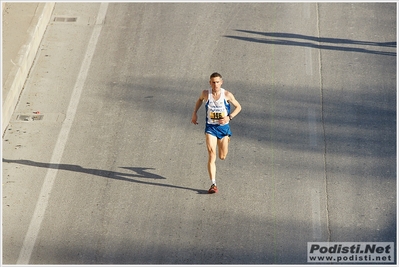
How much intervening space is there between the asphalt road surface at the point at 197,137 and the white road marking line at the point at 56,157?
26 mm

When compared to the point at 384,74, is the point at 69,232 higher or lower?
lower

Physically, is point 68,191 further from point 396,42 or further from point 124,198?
point 396,42

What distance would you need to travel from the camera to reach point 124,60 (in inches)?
621

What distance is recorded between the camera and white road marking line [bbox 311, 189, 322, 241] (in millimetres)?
11289

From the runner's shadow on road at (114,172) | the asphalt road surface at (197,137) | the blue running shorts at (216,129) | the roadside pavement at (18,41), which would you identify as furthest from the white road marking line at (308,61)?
the roadside pavement at (18,41)

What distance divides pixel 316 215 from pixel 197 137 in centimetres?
267

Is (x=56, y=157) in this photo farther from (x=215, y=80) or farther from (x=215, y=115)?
(x=215, y=80)

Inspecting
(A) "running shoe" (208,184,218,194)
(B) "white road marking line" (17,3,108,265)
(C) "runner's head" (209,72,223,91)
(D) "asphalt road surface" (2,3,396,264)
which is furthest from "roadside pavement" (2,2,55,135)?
(C) "runner's head" (209,72,223,91)

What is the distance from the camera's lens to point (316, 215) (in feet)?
38.3

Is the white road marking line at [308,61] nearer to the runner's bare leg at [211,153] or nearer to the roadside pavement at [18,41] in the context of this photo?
the runner's bare leg at [211,153]

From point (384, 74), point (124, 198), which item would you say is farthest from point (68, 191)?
point (384, 74)

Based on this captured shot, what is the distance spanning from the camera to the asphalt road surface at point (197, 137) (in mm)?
11375

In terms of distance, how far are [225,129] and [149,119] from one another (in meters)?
2.42

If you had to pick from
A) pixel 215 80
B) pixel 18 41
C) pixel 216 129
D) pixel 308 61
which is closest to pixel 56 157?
pixel 216 129
